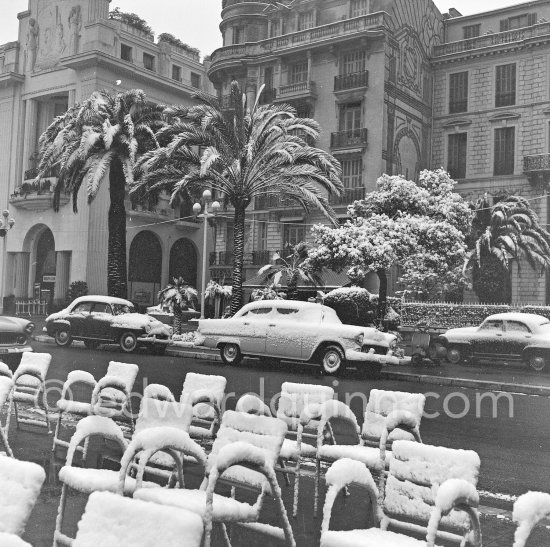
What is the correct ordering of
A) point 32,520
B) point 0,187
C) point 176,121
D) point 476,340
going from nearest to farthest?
point 32,520 < point 476,340 < point 176,121 < point 0,187

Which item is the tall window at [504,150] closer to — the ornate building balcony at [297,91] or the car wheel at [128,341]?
the ornate building balcony at [297,91]

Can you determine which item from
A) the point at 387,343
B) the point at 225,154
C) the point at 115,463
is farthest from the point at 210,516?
the point at 225,154

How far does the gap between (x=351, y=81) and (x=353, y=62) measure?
1.17 m

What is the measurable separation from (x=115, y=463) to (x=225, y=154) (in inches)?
797

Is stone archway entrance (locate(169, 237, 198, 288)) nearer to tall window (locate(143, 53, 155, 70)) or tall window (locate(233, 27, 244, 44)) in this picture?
tall window (locate(143, 53, 155, 70))

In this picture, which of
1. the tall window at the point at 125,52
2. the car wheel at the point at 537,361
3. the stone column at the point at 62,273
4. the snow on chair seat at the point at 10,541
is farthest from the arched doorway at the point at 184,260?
the snow on chair seat at the point at 10,541

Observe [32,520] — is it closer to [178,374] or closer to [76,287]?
[178,374]

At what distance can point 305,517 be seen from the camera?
543 centimetres

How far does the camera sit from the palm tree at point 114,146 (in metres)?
29.7

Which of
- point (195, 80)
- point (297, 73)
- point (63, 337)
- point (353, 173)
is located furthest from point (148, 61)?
point (63, 337)

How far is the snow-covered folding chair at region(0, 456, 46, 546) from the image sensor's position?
274 centimetres

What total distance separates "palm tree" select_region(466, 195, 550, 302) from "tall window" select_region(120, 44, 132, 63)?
25859 millimetres

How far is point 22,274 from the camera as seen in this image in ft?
158

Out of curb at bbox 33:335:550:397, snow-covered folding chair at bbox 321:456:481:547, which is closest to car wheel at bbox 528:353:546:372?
curb at bbox 33:335:550:397
